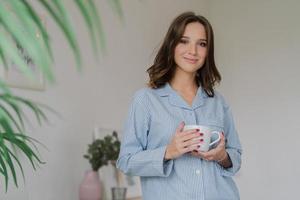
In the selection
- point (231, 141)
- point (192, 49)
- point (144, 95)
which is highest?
point (192, 49)

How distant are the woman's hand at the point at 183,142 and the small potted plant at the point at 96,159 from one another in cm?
88

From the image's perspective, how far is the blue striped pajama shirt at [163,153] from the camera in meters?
1.17

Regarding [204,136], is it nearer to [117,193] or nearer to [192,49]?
[192,49]

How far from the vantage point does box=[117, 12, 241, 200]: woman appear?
117 centimetres

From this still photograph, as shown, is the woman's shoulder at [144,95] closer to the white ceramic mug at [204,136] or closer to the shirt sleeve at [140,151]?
the shirt sleeve at [140,151]

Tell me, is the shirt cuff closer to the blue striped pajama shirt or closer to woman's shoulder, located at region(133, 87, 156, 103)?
the blue striped pajama shirt

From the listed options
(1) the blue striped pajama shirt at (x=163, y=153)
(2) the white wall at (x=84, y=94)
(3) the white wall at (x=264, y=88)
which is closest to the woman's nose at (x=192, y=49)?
(1) the blue striped pajama shirt at (x=163, y=153)

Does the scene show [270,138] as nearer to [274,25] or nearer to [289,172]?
[289,172]

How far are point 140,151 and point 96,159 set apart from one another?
81 cm

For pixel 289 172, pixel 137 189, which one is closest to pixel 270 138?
pixel 289 172

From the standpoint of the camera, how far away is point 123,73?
98.5 inches

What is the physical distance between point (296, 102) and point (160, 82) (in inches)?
88.0

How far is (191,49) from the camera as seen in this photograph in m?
1.27

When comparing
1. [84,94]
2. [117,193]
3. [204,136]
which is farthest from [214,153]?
[84,94]
